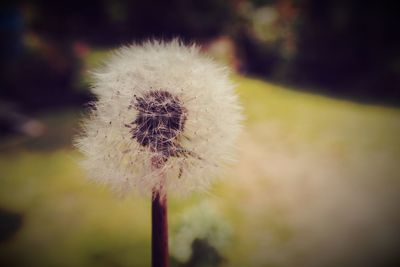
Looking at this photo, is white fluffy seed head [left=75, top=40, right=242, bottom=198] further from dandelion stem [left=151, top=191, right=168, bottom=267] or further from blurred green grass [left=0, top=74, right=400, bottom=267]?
blurred green grass [left=0, top=74, right=400, bottom=267]

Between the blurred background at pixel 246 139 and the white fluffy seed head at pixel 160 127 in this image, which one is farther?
the blurred background at pixel 246 139

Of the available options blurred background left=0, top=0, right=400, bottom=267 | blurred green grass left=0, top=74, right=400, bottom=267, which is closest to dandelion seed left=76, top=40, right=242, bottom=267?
blurred green grass left=0, top=74, right=400, bottom=267

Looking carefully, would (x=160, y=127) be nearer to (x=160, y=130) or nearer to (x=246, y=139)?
(x=160, y=130)

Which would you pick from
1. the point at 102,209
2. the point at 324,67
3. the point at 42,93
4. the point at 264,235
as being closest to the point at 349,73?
the point at 324,67

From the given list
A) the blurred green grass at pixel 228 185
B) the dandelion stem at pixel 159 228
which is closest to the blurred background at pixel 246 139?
the blurred green grass at pixel 228 185

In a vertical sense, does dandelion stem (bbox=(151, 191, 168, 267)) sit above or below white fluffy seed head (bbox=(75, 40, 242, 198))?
below

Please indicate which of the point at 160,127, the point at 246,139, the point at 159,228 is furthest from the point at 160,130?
the point at 246,139

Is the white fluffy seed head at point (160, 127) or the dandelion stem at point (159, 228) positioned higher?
the white fluffy seed head at point (160, 127)

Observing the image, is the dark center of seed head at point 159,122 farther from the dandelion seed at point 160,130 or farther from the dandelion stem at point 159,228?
the dandelion stem at point 159,228
